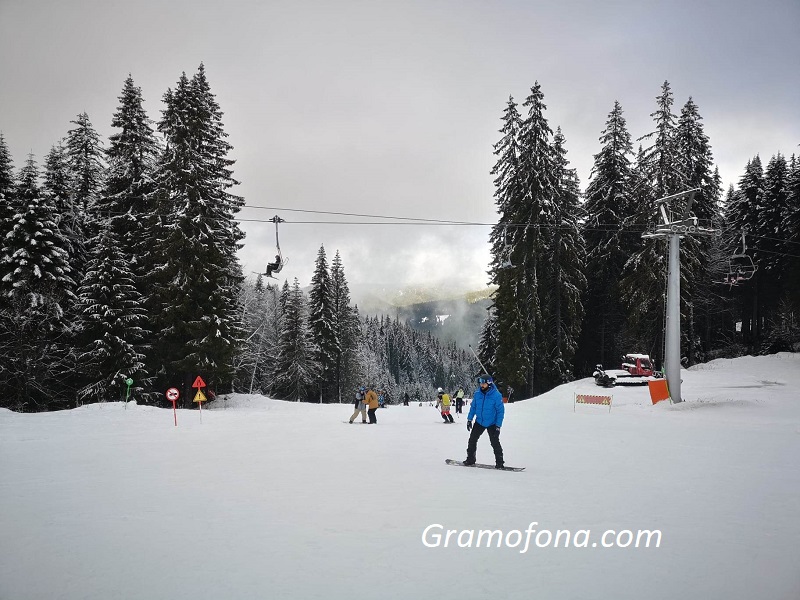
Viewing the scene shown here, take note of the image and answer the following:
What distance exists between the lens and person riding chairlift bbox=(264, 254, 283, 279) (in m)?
20.7

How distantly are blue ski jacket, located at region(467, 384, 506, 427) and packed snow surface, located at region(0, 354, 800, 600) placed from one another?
1.09m

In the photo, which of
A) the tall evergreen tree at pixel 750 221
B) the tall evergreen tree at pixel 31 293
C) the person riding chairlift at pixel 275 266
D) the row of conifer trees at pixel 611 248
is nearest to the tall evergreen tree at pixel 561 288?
the row of conifer trees at pixel 611 248

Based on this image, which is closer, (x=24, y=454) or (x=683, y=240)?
(x=24, y=454)

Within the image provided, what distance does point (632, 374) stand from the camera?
30516 mm

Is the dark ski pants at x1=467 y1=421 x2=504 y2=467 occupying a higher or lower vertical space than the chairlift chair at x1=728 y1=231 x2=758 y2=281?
lower

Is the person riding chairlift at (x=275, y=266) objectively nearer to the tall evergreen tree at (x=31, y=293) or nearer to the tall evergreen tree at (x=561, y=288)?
the tall evergreen tree at (x=31, y=293)

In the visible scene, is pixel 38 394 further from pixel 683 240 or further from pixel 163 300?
pixel 683 240

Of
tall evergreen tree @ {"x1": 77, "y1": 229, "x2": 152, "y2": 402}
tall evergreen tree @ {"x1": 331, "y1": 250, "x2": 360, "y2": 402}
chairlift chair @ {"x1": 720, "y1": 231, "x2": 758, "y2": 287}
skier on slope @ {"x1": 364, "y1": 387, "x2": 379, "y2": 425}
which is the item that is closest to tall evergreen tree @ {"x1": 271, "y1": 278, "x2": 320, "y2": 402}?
tall evergreen tree @ {"x1": 331, "y1": 250, "x2": 360, "y2": 402}

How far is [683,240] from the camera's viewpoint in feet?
115

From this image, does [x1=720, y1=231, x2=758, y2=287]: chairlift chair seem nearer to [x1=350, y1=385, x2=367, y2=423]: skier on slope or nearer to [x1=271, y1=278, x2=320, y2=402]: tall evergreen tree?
[x1=350, y1=385, x2=367, y2=423]: skier on slope

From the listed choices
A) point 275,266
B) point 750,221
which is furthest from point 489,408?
point 750,221

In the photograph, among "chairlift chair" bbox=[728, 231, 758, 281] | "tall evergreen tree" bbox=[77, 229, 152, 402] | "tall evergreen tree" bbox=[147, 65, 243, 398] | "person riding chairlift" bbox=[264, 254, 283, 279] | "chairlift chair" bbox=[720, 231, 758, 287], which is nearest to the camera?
"person riding chairlift" bbox=[264, 254, 283, 279]

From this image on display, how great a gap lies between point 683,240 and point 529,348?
13.5m

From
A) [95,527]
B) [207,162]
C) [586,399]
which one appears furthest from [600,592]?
[207,162]
